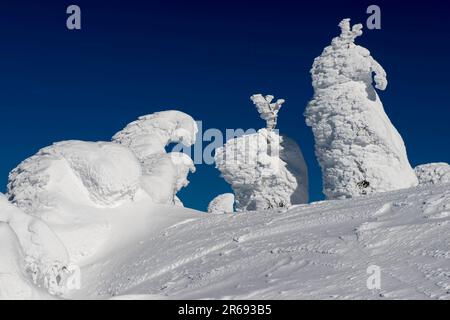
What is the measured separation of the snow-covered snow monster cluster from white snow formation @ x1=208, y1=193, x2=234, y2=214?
0.07 metres

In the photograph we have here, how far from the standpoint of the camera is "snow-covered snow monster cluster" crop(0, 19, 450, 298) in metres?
19.5

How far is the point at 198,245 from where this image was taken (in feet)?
51.3

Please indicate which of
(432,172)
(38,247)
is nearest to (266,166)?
(432,172)

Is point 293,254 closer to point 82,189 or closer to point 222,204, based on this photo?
point 82,189

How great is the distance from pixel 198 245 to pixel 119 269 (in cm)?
274

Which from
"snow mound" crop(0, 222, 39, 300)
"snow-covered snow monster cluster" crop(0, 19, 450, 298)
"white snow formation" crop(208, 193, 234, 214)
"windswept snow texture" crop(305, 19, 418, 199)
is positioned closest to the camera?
"snow mound" crop(0, 222, 39, 300)

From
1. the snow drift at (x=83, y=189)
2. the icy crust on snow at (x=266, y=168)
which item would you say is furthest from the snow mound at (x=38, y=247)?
the icy crust on snow at (x=266, y=168)

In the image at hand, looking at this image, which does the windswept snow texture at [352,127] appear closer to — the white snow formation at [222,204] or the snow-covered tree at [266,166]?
the snow-covered tree at [266,166]

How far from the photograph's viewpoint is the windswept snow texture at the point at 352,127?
27.8m

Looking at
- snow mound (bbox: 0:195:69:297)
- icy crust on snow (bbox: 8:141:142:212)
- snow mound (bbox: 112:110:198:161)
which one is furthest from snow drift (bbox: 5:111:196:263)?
snow mound (bbox: 0:195:69:297)

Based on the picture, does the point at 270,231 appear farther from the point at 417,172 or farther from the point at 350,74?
the point at 417,172

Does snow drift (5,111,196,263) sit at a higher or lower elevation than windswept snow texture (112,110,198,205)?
lower

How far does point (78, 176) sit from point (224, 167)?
35.6 ft

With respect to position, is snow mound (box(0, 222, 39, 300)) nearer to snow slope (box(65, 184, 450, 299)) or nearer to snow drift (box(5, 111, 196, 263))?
snow slope (box(65, 184, 450, 299))
